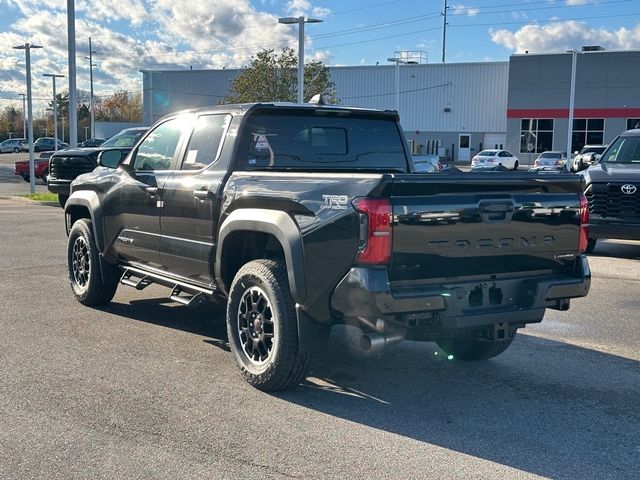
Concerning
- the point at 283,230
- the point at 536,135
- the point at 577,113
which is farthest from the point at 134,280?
the point at 536,135

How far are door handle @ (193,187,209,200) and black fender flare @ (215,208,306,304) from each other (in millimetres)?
415

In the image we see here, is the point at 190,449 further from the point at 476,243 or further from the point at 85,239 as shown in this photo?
the point at 85,239

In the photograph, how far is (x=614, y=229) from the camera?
10.9 m

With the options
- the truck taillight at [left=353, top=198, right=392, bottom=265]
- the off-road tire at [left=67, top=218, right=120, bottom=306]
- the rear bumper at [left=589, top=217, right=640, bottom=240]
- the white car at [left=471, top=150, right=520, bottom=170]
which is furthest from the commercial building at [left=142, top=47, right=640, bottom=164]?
the truck taillight at [left=353, top=198, right=392, bottom=265]

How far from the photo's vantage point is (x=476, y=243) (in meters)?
4.52

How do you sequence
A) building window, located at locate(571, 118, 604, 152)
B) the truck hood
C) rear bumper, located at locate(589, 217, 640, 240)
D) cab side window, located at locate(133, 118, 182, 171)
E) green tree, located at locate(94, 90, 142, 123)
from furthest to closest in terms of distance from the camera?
1. green tree, located at locate(94, 90, 142, 123)
2. building window, located at locate(571, 118, 604, 152)
3. the truck hood
4. rear bumper, located at locate(589, 217, 640, 240)
5. cab side window, located at locate(133, 118, 182, 171)

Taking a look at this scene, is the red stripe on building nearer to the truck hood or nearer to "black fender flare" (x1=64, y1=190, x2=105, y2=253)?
the truck hood

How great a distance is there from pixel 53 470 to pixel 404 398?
7.61ft

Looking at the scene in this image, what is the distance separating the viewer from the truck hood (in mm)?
10852

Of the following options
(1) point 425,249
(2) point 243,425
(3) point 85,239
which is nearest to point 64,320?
(3) point 85,239

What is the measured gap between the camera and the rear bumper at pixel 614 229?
422 inches

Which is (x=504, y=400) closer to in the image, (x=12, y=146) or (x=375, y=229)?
(x=375, y=229)

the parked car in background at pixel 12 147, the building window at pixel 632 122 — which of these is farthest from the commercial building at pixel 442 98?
the parked car in background at pixel 12 147

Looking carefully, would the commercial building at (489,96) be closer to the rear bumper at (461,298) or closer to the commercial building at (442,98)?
the commercial building at (442,98)
